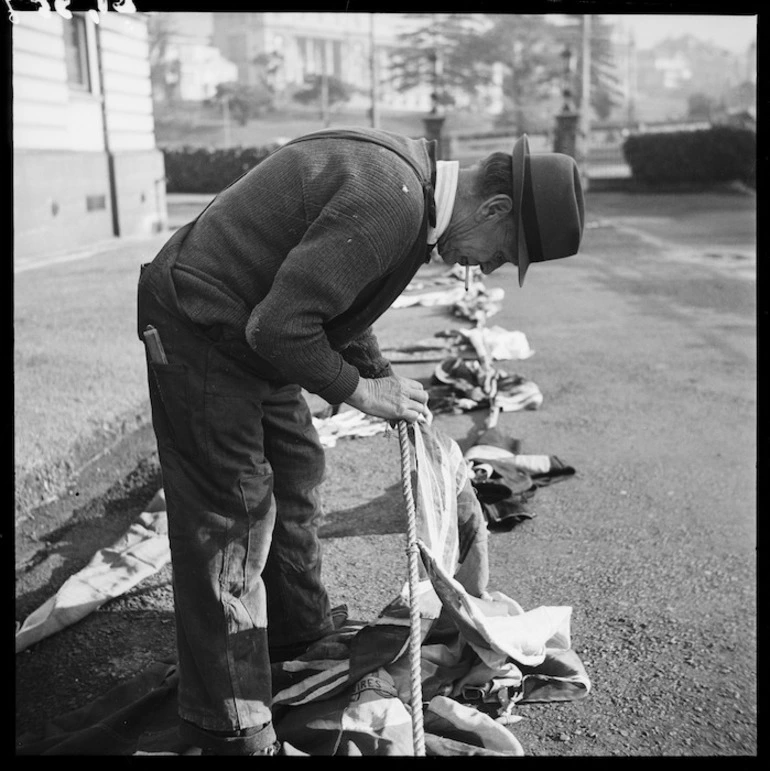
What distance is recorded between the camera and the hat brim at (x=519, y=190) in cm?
247

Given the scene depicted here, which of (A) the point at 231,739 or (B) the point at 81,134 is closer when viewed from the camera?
(A) the point at 231,739

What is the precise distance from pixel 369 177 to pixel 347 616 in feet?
5.89

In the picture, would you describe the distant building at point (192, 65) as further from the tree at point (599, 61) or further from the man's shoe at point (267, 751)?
the man's shoe at point (267, 751)

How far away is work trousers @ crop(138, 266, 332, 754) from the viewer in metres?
2.56

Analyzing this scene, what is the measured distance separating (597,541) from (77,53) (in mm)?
14984

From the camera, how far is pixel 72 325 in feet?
28.5

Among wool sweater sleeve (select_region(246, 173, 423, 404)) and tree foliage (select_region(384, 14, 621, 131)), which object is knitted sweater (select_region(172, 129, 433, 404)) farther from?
tree foliage (select_region(384, 14, 621, 131))

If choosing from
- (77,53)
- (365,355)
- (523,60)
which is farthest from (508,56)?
(365,355)

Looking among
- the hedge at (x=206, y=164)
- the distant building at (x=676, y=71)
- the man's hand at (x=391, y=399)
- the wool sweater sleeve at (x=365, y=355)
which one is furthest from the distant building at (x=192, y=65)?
the distant building at (x=676, y=71)

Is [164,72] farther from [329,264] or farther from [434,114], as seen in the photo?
[329,264]

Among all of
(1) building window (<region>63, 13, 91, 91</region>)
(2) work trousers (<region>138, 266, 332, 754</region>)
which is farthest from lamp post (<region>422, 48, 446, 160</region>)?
(2) work trousers (<region>138, 266, 332, 754</region>)

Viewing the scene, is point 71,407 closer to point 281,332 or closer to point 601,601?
point 601,601

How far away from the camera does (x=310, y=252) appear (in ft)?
7.50
